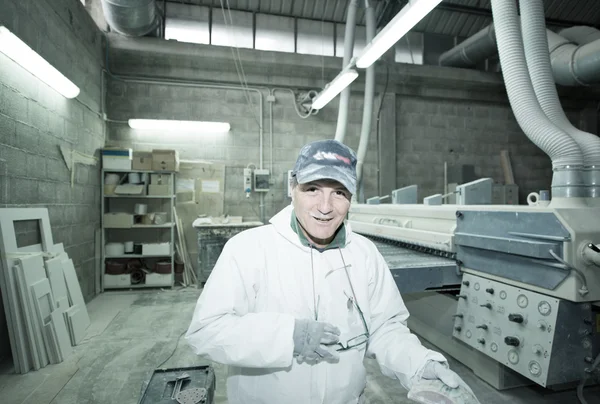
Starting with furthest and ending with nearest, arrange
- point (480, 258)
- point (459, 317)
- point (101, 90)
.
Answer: point (101, 90)
point (459, 317)
point (480, 258)

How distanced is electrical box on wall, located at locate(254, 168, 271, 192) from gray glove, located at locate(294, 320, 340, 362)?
4.51 metres

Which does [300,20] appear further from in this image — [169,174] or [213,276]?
[213,276]

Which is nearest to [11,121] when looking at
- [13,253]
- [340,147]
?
[13,253]

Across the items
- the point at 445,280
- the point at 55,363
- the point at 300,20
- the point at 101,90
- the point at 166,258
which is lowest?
the point at 55,363

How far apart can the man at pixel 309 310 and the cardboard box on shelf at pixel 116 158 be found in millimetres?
4245

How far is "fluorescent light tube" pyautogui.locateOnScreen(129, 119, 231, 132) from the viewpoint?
16.4 feet

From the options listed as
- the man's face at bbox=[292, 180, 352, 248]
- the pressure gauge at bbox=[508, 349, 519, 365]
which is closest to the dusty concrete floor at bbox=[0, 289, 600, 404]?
the pressure gauge at bbox=[508, 349, 519, 365]

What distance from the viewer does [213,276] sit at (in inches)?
47.2

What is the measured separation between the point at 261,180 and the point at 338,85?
196cm

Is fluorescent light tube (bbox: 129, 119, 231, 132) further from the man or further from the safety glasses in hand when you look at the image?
the safety glasses in hand

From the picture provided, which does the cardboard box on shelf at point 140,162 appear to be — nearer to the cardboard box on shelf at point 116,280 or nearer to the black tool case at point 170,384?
the cardboard box on shelf at point 116,280

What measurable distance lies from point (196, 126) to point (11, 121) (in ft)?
8.48

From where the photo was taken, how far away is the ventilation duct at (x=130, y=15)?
13.6ft

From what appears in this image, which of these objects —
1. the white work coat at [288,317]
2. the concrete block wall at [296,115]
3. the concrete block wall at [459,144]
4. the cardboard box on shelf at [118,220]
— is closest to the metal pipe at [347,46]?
the concrete block wall at [296,115]
